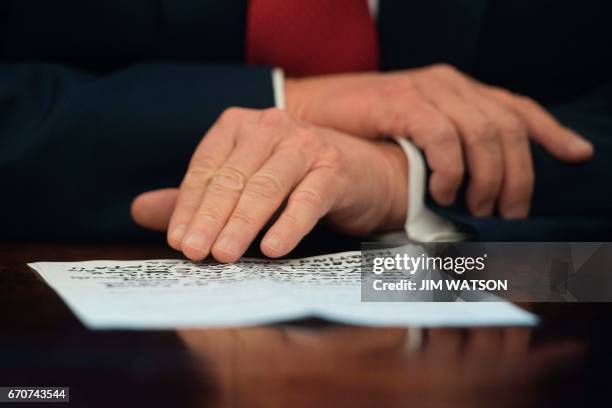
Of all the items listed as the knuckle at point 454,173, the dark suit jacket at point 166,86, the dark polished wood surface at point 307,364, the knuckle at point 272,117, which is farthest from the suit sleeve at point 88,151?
the dark polished wood surface at point 307,364

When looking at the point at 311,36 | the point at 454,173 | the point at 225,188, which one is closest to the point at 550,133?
the point at 454,173

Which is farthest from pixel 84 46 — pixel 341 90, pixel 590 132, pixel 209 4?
pixel 590 132

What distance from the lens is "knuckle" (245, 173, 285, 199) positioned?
1.83ft

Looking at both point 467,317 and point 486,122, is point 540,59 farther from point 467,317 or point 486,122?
point 467,317

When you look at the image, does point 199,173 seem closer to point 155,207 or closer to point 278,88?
point 155,207

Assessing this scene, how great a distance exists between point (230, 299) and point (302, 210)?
145mm

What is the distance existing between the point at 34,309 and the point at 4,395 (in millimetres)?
123

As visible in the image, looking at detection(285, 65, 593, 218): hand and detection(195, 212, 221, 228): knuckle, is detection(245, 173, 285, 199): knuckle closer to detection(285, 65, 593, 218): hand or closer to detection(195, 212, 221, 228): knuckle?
detection(195, 212, 221, 228): knuckle

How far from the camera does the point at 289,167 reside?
58cm

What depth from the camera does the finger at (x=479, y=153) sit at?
71cm

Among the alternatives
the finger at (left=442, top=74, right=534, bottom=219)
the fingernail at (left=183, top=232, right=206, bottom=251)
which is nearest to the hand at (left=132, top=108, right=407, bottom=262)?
the fingernail at (left=183, top=232, right=206, bottom=251)

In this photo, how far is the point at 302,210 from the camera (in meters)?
0.55

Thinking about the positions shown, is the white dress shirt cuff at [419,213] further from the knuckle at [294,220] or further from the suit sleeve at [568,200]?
the knuckle at [294,220]
